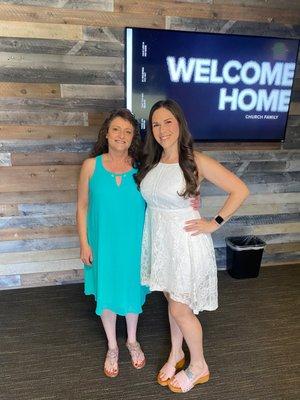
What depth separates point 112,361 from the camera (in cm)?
192

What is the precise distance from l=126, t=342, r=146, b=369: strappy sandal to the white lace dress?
21.1 inches

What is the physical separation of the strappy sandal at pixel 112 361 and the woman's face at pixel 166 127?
3.91 ft

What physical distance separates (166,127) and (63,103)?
118cm

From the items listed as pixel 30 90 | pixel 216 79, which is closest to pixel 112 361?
pixel 30 90

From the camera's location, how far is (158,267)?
5.54 feet

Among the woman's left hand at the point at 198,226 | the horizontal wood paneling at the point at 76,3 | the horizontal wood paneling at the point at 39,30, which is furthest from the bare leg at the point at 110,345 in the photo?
the horizontal wood paneling at the point at 76,3

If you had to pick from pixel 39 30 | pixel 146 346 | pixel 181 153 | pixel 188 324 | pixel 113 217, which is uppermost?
pixel 39 30

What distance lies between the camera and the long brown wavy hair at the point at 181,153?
60.8 inches

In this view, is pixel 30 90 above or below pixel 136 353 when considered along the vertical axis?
above

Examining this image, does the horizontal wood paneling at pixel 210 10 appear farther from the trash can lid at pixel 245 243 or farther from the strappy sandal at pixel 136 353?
the strappy sandal at pixel 136 353

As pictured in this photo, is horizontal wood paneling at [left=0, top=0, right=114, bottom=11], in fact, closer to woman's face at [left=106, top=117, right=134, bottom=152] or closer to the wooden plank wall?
the wooden plank wall

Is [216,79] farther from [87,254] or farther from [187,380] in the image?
[187,380]

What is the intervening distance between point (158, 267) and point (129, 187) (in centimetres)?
41

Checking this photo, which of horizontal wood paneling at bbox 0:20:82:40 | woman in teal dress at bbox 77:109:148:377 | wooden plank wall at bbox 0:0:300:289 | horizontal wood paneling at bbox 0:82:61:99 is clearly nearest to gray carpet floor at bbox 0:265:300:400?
woman in teal dress at bbox 77:109:148:377
